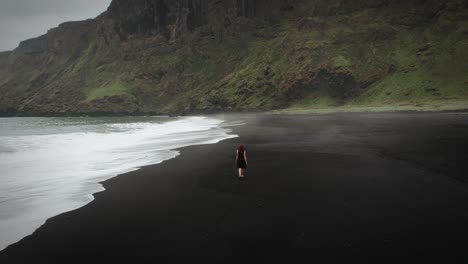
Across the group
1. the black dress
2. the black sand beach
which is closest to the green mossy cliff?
the black sand beach

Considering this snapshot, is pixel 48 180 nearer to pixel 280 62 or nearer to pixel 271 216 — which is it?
pixel 271 216

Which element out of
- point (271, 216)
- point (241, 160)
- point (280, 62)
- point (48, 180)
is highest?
point (280, 62)

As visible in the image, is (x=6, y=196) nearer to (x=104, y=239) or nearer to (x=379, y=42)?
(x=104, y=239)

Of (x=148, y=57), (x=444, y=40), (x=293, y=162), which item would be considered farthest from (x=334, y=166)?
(x=148, y=57)

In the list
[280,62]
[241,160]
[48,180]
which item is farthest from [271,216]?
[280,62]

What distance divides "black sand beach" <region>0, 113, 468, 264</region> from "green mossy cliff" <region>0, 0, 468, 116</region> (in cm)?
6105

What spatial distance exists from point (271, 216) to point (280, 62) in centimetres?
12266

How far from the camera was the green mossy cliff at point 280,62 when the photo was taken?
97.8 m

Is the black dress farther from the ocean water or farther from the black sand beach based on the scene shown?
the ocean water

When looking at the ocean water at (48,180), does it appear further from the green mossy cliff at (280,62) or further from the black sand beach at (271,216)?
the green mossy cliff at (280,62)

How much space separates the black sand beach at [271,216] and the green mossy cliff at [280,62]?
61052 mm

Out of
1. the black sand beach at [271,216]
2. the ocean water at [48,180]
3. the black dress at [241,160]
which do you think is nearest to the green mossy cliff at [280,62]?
the black sand beach at [271,216]

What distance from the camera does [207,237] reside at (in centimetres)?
796

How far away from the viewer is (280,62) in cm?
12769
